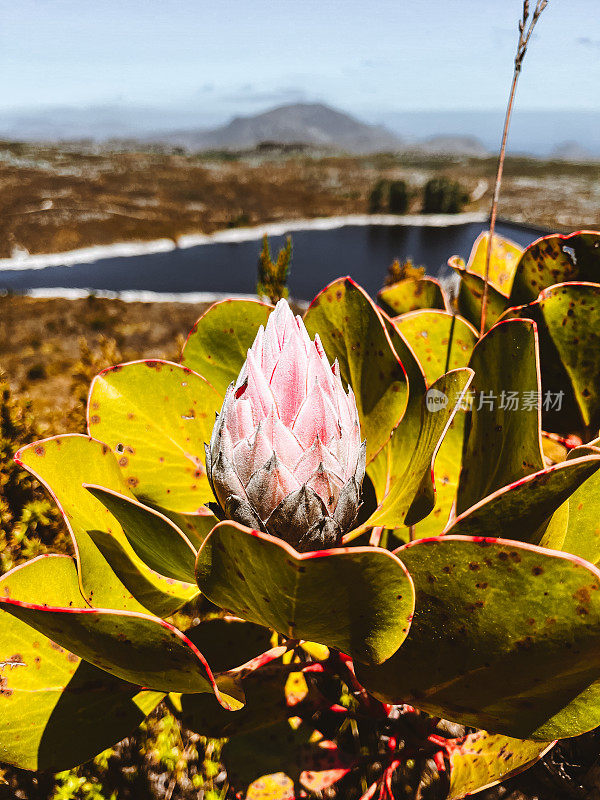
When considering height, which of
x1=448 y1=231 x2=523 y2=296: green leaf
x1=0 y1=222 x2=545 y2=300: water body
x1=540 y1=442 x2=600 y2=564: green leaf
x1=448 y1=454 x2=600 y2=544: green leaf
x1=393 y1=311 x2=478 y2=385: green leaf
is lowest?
x1=0 y1=222 x2=545 y2=300: water body

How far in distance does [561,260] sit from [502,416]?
0.47m

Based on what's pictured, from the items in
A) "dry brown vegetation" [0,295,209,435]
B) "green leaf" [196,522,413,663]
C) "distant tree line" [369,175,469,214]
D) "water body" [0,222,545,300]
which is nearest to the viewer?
"green leaf" [196,522,413,663]

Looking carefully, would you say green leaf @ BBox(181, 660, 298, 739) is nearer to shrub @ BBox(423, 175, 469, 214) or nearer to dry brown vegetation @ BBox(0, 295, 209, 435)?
dry brown vegetation @ BBox(0, 295, 209, 435)

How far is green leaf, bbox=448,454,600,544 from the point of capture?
2.17 ft

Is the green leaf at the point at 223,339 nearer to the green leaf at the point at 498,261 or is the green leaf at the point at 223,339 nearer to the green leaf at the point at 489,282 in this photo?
the green leaf at the point at 489,282

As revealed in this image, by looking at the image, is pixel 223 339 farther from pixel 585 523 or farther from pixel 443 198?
pixel 443 198

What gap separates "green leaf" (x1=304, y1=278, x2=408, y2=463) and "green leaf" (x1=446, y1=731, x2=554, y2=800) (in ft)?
1.99

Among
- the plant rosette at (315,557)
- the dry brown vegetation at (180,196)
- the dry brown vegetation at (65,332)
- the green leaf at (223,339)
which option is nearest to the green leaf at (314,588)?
the plant rosette at (315,557)

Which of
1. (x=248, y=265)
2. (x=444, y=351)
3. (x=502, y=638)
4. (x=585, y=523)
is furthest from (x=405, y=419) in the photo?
(x=248, y=265)

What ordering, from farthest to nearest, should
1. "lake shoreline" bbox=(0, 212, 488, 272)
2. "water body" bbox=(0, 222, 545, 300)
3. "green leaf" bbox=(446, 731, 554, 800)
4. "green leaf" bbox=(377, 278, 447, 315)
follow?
"lake shoreline" bbox=(0, 212, 488, 272) → "water body" bbox=(0, 222, 545, 300) → "green leaf" bbox=(377, 278, 447, 315) → "green leaf" bbox=(446, 731, 554, 800)

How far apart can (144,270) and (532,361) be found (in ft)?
82.4

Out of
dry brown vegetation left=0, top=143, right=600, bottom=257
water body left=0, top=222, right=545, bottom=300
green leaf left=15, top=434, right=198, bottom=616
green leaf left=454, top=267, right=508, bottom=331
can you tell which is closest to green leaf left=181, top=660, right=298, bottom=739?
green leaf left=15, top=434, right=198, bottom=616

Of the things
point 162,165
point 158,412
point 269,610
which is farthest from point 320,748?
point 162,165

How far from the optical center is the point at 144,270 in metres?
24.2
